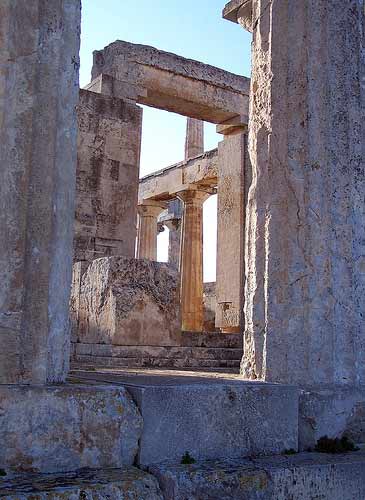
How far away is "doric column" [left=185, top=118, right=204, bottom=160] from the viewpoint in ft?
79.5

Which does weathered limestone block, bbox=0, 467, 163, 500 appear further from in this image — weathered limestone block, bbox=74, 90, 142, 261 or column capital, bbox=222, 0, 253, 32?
weathered limestone block, bbox=74, 90, 142, 261

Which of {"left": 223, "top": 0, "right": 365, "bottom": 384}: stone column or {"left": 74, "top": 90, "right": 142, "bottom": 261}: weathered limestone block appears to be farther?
{"left": 74, "top": 90, "right": 142, "bottom": 261}: weathered limestone block

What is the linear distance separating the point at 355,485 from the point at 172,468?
2.90 ft

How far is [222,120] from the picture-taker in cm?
1274

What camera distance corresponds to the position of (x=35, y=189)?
252 centimetres

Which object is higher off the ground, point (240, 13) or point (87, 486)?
point (240, 13)

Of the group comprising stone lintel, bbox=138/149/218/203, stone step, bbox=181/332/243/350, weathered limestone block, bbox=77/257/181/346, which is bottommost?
stone step, bbox=181/332/243/350

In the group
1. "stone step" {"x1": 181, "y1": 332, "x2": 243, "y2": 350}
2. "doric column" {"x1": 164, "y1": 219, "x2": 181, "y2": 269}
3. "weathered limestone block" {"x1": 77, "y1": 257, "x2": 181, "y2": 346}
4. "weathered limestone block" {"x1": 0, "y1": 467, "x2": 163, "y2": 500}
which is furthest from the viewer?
"doric column" {"x1": 164, "y1": 219, "x2": 181, "y2": 269}

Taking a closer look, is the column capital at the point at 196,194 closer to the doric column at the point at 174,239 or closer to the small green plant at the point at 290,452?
the doric column at the point at 174,239

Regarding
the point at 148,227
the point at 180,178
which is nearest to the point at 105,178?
the point at 180,178

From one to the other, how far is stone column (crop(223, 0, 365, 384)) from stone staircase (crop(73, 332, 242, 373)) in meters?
2.05

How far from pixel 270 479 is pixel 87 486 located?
0.80 meters

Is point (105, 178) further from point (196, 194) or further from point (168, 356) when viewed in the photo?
point (196, 194)

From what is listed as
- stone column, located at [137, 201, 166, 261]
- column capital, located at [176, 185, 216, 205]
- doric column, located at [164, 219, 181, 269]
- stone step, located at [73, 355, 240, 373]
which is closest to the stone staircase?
stone step, located at [73, 355, 240, 373]
